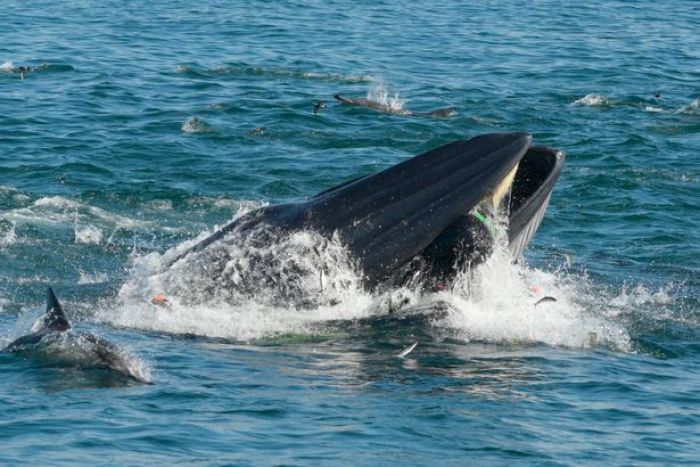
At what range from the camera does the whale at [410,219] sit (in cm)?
1638

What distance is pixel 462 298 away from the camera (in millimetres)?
17062

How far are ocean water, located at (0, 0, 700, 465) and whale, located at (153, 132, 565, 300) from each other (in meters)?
0.29

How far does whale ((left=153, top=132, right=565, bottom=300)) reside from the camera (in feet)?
53.7

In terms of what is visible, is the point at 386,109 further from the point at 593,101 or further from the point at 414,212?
the point at 414,212

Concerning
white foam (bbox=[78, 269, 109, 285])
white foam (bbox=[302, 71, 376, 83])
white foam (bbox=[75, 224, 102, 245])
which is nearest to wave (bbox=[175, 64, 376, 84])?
white foam (bbox=[302, 71, 376, 83])

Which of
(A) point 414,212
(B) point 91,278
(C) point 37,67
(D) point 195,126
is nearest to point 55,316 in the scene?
(A) point 414,212

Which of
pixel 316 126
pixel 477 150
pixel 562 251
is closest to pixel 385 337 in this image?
pixel 477 150

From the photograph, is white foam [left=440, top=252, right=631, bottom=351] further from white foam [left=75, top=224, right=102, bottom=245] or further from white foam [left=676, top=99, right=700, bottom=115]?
white foam [left=676, top=99, right=700, bottom=115]

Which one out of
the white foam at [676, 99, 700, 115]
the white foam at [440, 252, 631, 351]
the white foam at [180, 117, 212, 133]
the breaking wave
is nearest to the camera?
the breaking wave

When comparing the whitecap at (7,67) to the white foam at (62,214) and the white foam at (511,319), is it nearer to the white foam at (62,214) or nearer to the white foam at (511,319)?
the white foam at (62,214)

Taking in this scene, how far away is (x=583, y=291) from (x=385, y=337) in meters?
4.47

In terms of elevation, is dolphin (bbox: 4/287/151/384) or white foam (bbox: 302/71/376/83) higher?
white foam (bbox: 302/71/376/83)

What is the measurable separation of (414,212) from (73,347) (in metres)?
4.29

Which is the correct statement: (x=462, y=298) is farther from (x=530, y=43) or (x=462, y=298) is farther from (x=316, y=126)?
(x=530, y=43)
